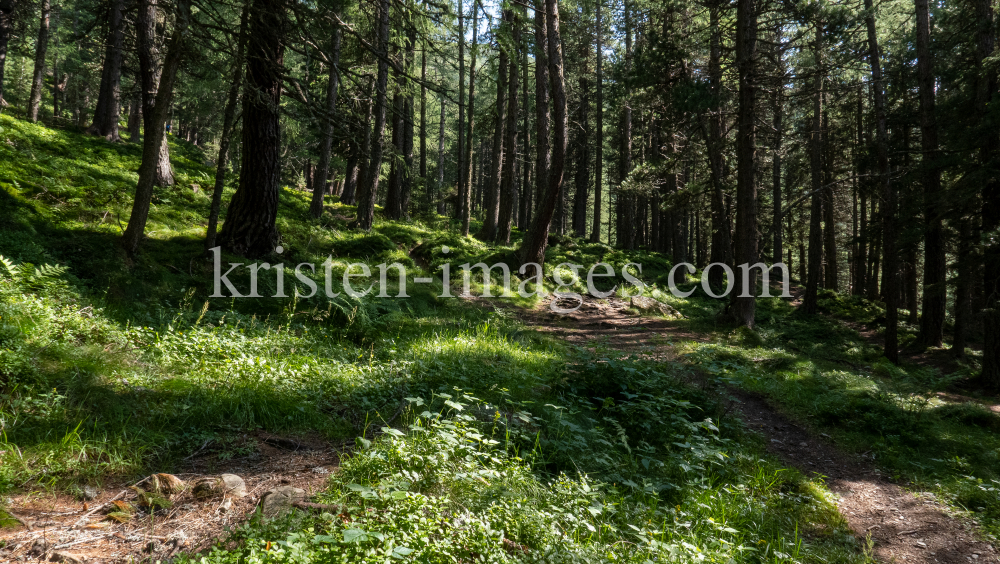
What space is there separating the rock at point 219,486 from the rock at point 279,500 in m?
0.20

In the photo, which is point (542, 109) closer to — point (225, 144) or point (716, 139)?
point (716, 139)

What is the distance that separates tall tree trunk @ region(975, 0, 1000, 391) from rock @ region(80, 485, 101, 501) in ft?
40.1

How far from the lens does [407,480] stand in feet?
9.43

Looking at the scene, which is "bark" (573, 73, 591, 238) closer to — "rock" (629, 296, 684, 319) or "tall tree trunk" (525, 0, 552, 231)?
"rock" (629, 296, 684, 319)

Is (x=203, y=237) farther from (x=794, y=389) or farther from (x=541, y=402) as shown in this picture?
(x=794, y=389)

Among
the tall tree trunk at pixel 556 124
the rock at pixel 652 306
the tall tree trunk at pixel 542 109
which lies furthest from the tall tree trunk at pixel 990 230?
the tall tree trunk at pixel 542 109

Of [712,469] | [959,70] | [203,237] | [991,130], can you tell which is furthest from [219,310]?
[959,70]

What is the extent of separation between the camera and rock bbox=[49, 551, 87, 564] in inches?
83.0

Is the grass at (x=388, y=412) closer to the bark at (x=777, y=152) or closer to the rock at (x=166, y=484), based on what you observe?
the rock at (x=166, y=484)

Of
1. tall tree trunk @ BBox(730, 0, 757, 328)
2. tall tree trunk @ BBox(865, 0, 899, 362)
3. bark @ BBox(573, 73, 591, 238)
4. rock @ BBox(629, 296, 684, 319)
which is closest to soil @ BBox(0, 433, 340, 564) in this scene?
tall tree trunk @ BBox(730, 0, 757, 328)

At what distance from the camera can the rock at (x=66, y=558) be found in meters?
2.11

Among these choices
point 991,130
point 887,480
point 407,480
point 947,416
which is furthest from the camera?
point 991,130

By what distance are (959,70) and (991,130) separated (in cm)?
468

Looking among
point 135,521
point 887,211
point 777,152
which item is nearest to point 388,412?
point 135,521
